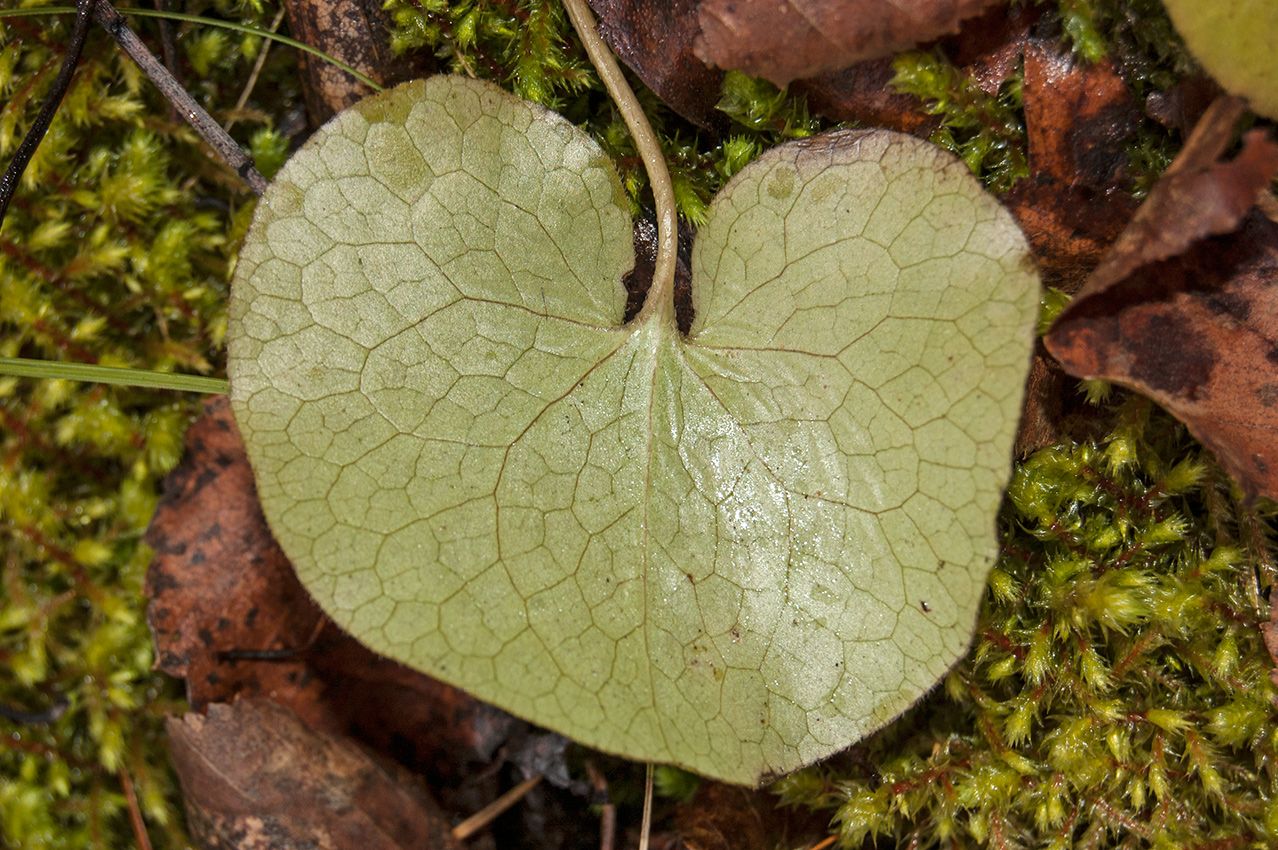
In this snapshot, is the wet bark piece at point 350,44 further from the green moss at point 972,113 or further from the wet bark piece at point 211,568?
the green moss at point 972,113

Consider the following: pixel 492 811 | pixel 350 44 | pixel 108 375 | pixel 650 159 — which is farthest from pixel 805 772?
pixel 350 44

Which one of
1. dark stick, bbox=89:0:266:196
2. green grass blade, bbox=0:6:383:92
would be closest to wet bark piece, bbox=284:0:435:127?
green grass blade, bbox=0:6:383:92

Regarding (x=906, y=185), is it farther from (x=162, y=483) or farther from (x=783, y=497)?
(x=162, y=483)

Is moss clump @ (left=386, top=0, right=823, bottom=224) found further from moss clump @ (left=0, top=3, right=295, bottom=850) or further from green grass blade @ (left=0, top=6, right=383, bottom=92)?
moss clump @ (left=0, top=3, right=295, bottom=850)

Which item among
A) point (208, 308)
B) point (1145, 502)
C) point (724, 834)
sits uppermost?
point (208, 308)

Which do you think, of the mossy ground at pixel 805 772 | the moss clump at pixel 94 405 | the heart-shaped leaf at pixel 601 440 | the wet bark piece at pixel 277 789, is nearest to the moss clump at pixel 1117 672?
the mossy ground at pixel 805 772

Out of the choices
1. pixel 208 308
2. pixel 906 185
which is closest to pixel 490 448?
pixel 906 185
